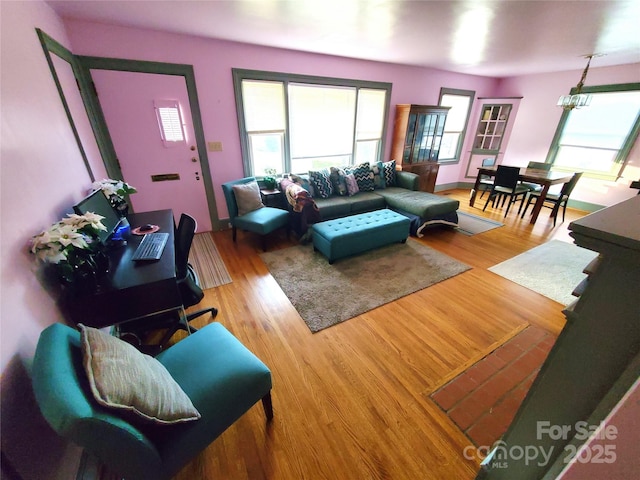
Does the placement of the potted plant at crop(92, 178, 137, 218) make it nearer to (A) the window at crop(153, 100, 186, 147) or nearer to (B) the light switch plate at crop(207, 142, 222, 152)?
(A) the window at crop(153, 100, 186, 147)

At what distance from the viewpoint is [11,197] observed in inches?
45.7

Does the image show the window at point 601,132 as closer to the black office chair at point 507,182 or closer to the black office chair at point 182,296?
the black office chair at point 507,182

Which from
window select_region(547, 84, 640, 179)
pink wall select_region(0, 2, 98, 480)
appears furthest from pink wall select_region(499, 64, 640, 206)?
pink wall select_region(0, 2, 98, 480)

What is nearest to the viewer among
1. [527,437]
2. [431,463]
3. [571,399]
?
[571,399]

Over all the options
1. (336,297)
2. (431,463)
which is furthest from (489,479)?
(336,297)

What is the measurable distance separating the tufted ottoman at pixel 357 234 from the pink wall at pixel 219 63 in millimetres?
1748

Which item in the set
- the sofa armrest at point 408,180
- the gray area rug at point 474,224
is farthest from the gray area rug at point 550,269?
the sofa armrest at point 408,180

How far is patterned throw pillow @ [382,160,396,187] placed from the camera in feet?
14.9

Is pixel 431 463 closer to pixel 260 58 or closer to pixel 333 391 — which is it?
pixel 333 391

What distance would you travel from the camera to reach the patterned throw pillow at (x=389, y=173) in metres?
4.53

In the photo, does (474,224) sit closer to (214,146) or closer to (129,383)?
(214,146)

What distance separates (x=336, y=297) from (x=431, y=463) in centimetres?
138

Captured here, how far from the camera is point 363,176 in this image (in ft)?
14.1

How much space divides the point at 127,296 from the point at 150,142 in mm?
2529
